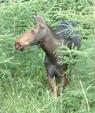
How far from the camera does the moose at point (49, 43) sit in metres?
6.47

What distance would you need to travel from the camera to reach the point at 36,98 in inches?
261

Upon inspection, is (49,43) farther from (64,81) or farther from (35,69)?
(35,69)

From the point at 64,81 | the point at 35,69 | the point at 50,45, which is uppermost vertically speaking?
the point at 50,45

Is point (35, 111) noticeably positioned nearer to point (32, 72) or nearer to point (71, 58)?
point (71, 58)

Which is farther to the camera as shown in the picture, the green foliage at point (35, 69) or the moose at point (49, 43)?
the moose at point (49, 43)

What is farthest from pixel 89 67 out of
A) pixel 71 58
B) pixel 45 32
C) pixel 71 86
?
pixel 45 32

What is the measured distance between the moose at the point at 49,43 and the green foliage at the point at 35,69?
0.21m

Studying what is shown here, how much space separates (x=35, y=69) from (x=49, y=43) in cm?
97

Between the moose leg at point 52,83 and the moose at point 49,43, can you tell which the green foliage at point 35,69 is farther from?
the moose at point 49,43

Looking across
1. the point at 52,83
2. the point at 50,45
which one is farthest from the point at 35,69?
the point at 50,45

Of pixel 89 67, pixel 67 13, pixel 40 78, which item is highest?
pixel 67 13

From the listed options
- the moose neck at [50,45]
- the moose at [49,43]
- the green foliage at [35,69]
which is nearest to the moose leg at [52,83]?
the moose at [49,43]

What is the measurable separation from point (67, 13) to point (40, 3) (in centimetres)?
220

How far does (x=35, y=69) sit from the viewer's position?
7.59 meters
